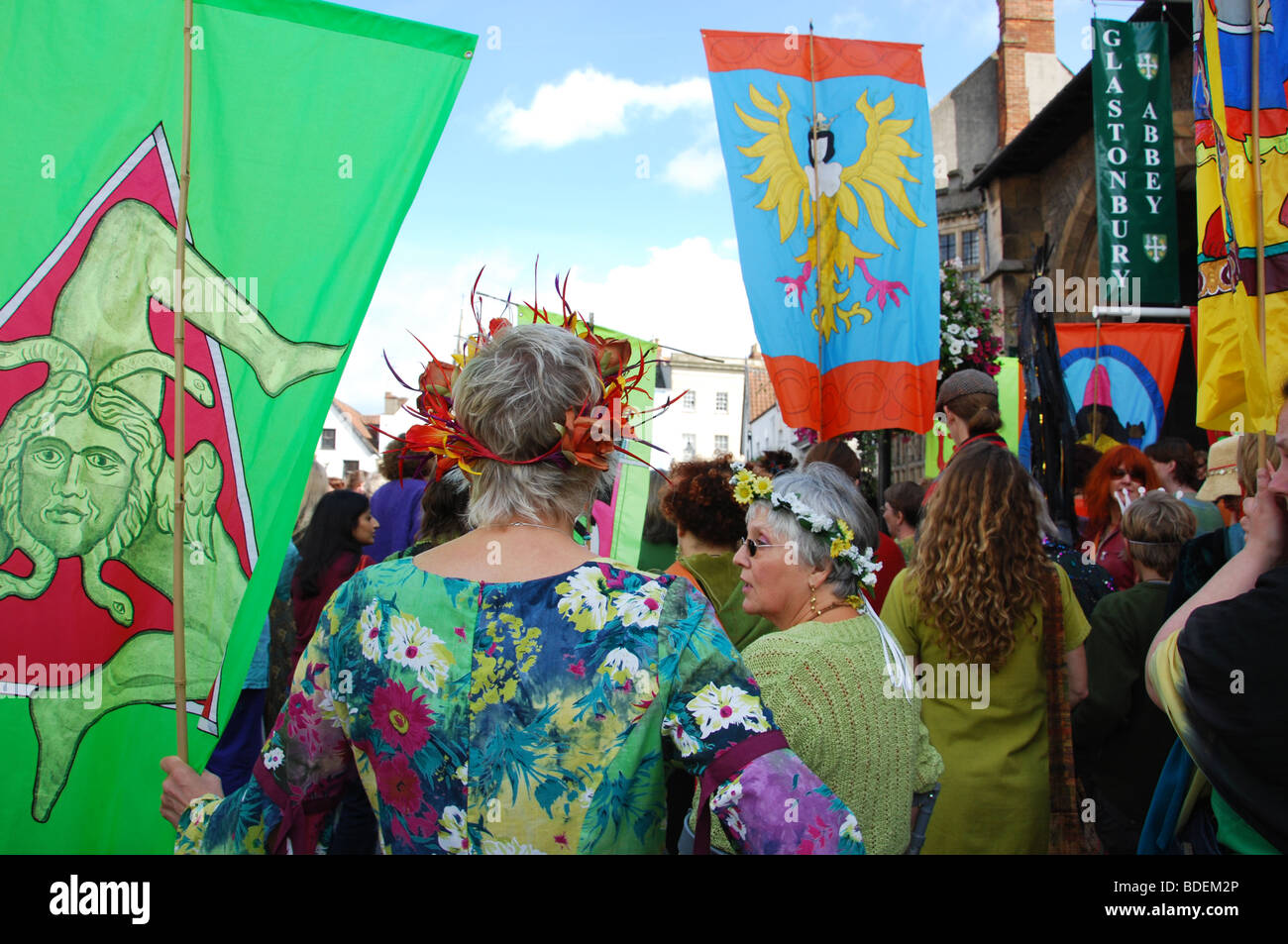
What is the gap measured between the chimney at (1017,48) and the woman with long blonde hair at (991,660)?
27223mm

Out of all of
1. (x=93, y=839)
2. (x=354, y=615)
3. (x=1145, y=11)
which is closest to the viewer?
(x=354, y=615)

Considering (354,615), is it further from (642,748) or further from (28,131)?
(28,131)

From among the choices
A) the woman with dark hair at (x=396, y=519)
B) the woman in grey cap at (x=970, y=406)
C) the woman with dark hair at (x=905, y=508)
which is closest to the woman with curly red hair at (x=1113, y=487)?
the woman with dark hair at (x=905, y=508)

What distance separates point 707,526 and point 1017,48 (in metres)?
28.5

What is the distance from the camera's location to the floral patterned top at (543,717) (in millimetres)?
1435

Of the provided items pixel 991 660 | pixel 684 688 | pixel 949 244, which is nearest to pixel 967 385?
pixel 991 660

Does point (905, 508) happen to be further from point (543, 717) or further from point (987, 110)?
point (987, 110)

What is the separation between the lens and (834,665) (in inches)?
88.0

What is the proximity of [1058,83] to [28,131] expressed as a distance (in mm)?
29774

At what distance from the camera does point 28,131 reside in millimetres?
2254

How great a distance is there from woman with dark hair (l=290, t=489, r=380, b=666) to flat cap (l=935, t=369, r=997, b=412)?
2568 millimetres

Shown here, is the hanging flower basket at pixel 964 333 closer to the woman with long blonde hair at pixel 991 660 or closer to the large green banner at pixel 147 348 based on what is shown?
the woman with long blonde hair at pixel 991 660

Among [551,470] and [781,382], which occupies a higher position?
[781,382]
